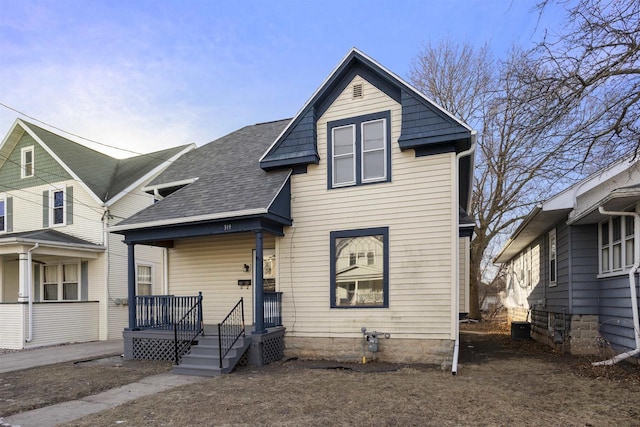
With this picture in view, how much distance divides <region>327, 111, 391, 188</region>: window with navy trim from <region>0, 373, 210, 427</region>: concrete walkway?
525 centimetres

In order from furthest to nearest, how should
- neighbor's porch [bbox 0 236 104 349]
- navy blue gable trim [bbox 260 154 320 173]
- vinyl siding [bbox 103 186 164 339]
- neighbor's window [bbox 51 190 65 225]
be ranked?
neighbor's window [bbox 51 190 65 225]
vinyl siding [bbox 103 186 164 339]
neighbor's porch [bbox 0 236 104 349]
navy blue gable trim [bbox 260 154 320 173]

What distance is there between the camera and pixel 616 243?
9.35 m

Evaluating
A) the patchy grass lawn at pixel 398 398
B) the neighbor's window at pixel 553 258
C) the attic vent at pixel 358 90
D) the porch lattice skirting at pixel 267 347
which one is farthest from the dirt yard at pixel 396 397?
the attic vent at pixel 358 90

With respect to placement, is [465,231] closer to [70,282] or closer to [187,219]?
[187,219]

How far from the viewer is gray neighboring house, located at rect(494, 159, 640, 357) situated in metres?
8.39

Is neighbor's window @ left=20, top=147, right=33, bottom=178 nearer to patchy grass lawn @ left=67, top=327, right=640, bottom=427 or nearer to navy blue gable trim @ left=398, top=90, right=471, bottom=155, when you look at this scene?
patchy grass lawn @ left=67, top=327, right=640, bottom=427

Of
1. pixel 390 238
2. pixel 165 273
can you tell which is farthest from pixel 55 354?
pixel 390 238

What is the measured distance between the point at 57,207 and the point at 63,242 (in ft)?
9.74

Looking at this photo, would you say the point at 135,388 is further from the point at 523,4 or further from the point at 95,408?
the point at 523,4

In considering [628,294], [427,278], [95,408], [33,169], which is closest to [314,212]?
[427,278]

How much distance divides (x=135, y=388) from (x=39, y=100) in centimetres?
1275

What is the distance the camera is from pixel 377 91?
9.95 meters

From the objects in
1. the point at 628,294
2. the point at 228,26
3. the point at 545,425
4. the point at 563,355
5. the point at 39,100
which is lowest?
the point at 563,355

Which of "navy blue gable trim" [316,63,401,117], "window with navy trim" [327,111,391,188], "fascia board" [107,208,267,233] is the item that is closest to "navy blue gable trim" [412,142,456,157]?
"window with navy trim" [327,111,391,188]
